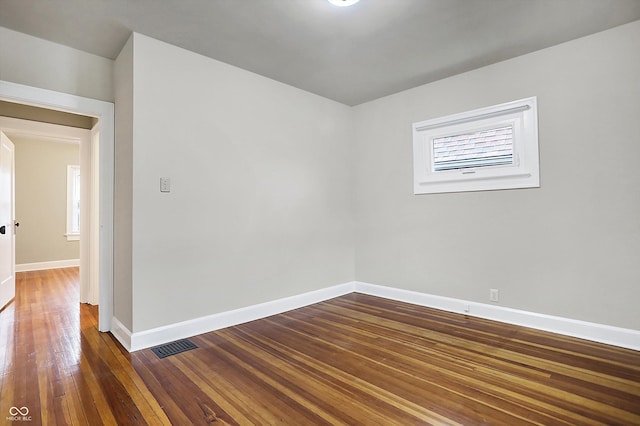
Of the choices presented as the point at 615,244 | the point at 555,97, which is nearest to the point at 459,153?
the point at 555,97

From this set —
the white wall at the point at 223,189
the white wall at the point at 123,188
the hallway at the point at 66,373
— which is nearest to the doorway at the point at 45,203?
the hallway at the point at 66,373

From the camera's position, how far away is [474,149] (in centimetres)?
350

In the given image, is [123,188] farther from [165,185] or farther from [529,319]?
[529,319]

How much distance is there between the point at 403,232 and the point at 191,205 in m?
2.53

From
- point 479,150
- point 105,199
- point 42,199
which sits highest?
point 479,150

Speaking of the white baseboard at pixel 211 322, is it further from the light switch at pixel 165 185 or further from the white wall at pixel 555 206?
the white wall at pixel 555 206

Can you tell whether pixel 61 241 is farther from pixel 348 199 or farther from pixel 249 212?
pixel 348 199

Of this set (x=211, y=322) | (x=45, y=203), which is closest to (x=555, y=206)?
(x=211, y=322)

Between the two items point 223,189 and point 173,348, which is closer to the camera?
point 173,348

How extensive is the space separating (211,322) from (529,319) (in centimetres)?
305

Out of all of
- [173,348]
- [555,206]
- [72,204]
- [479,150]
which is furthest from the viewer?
[72,204]

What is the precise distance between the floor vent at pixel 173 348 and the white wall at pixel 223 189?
0.64 feet

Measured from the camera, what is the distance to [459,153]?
11.8 feet

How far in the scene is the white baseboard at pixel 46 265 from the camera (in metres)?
6.53
